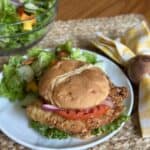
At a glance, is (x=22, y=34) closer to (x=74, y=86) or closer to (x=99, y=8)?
(x=74, y=86)

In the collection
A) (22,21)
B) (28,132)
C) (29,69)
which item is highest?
(22,21)

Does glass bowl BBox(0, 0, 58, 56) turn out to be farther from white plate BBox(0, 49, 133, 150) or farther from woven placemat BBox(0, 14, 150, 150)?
white plate BBox(0, 49, 133, 150)

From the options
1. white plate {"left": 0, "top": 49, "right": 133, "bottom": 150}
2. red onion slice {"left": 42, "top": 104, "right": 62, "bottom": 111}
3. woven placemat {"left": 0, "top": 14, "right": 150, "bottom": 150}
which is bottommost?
white plate {"left": 0, "top": 49, "right": 133, "bottom": 150}

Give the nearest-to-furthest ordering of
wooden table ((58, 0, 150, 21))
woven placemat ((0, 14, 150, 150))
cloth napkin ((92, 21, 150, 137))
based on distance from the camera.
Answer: cloth napkin ((92, 21, 150, 137))
woven placemat ((0, 14, 150, 150))
wooden table ((58, 0, 150, 21))

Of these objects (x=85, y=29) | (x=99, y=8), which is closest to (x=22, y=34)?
(x=85, y=29)

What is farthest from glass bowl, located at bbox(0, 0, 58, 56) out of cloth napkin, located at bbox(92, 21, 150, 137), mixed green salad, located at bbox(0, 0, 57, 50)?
cloth napkin, located at bbox(92, 21, 150, 137)

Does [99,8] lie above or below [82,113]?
above

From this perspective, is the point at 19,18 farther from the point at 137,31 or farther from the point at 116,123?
the point at 116,123
